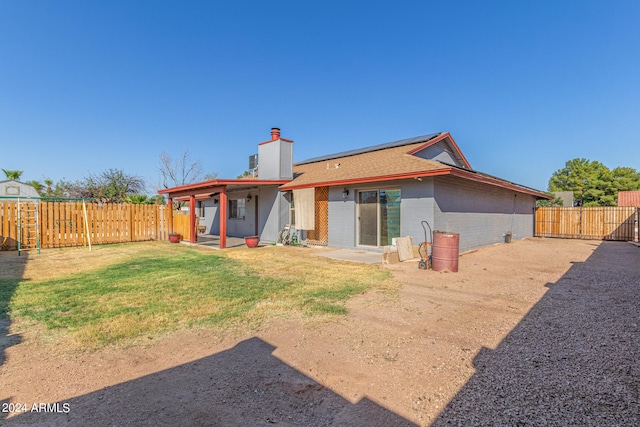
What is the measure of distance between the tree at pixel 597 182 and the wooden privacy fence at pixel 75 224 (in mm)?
52425

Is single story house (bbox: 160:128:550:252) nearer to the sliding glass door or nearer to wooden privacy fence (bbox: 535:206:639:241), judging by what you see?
the sliding glass door

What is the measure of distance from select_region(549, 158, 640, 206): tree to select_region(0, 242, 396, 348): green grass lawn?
49754 millimetres

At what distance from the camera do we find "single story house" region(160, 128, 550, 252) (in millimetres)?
9352

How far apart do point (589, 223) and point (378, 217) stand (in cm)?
1569

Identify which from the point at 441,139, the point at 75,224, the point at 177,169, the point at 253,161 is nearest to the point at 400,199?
the point at 441,139

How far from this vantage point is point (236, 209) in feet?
54.1

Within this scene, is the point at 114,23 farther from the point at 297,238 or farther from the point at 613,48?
the point at 613,48

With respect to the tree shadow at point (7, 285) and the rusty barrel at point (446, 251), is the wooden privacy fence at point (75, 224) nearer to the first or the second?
the tree shadow at point (7, 285)

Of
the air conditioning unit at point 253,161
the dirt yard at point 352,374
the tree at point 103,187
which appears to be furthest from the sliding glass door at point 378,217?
the tree at point 103,187

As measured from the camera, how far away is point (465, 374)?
261cm

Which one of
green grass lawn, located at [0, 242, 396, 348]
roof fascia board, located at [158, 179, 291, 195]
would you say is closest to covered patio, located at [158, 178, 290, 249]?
roof fascia board, located at [158, 179, 291, 195]

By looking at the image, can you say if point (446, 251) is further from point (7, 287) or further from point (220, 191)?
point (7, 287)

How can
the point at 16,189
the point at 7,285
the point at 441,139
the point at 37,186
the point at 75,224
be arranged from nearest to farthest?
the point at 7,285, the point at 75,224, the point at 441,139, the point at 16,189, the point at 37,186

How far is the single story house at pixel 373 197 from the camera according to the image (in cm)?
935
